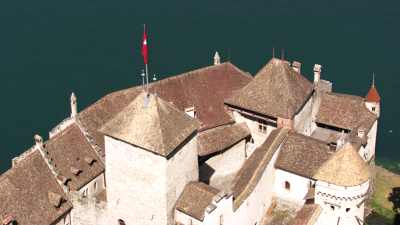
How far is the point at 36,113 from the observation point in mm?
110000

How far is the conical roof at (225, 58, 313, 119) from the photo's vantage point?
7325cm

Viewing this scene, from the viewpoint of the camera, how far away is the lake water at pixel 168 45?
371 feet

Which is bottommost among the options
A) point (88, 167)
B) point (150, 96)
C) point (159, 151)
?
point (88, 167)

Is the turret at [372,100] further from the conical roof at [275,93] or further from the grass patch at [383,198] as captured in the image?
the grass patch at [383,198]

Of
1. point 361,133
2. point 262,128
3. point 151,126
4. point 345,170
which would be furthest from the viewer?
point 361,133

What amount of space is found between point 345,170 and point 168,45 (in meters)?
70.6

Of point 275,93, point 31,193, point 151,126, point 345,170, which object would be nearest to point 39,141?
point 31,193

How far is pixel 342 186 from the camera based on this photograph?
6331cm

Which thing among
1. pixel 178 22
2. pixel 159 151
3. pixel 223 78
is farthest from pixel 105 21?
pixel 159 151

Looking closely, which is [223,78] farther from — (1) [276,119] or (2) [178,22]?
(2) [178,22]

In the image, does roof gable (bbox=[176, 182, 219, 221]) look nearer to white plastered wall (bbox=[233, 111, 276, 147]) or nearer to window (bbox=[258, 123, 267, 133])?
window (bbox=[258, 123, 267, 133])

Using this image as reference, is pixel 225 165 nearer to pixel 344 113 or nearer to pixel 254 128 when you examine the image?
pixel 254 128

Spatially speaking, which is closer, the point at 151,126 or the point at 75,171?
the point at 151,126

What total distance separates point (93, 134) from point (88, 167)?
3444 millimetres
